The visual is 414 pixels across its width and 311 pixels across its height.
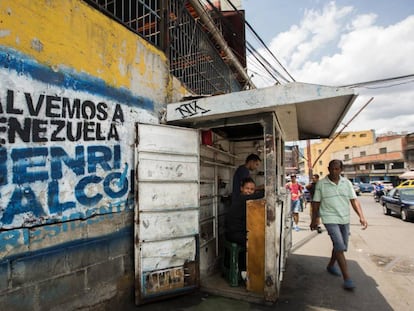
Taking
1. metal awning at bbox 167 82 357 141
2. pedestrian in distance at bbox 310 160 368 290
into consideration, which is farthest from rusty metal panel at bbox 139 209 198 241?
pedestrian in distance at bbox 310 160 368 290

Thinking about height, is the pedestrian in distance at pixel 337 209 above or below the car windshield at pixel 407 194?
above

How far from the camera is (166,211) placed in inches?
156

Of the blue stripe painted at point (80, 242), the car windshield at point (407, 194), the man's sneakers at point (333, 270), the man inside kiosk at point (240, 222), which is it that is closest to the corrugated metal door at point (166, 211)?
the blue stripe painted at point (80, 242)

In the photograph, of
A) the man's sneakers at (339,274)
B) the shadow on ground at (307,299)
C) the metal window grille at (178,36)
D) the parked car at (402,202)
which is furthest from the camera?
the parked car at (402,202)

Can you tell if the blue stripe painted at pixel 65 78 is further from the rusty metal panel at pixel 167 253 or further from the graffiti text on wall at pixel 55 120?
the rusty metal panel at pixel 167 253

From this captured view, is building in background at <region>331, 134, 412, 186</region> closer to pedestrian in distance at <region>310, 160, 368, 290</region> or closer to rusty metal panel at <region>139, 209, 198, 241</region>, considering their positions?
pedestrian in distance at <region>310, 160, 368, 290</region>

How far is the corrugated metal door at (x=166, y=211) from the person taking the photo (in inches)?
148

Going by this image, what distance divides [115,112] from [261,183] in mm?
4049

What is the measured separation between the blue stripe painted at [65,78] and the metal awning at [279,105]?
2.33 feet

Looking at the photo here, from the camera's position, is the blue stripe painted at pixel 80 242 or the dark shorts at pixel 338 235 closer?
the blue stripe painted at pixel 80 242

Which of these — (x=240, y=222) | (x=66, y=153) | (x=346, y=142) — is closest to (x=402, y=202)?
(x=240, y=222)

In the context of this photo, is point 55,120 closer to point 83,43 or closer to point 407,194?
point 83,43

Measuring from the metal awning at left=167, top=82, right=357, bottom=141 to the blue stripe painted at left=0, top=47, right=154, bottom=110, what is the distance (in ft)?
2.33

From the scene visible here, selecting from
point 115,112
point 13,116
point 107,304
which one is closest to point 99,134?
point 115,112
